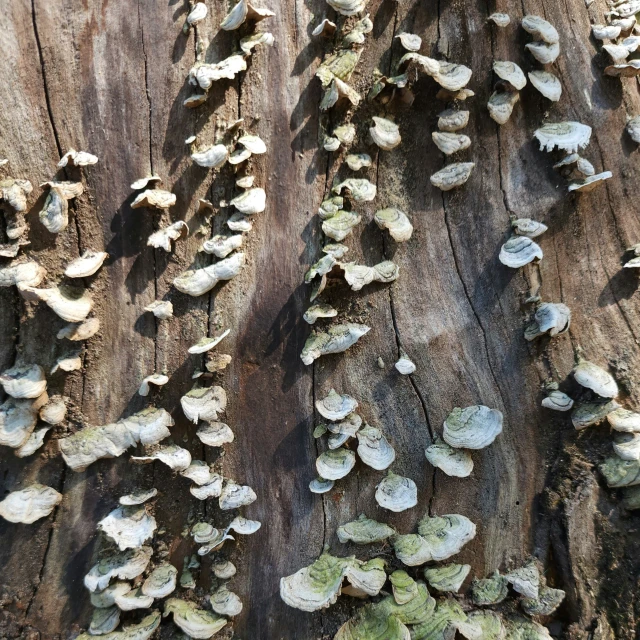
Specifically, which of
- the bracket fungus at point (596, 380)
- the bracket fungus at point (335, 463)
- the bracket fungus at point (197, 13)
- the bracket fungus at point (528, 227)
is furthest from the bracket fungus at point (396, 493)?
the bracket fungus at point (197, 13)

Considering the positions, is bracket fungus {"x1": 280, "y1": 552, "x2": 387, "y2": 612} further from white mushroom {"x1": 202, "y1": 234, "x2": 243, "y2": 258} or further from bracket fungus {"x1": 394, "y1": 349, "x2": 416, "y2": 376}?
white mushroom {"x1": 202, "y1": 234, "x2": 243, "y2": 258}

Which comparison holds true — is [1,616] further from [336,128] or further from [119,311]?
[336,128]

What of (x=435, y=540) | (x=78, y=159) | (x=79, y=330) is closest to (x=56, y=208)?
(x=78, y=159)

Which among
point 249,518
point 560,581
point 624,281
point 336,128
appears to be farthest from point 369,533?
point 336,128

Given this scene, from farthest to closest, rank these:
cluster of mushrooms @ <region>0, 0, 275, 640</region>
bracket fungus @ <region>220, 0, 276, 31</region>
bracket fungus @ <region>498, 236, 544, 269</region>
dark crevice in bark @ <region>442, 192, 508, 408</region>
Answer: dark crevice in bark @ <region>442, 192, 508, 408</region> → bracket fungus @ <region>498, 236, 544, 269</region> → cluster of mushrooms @ <region>0, 0, 275, 640</region> → bracket fungus @ <region>220, 0, 276, 31</region>

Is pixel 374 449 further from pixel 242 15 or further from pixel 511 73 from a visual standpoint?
pixel 242 15

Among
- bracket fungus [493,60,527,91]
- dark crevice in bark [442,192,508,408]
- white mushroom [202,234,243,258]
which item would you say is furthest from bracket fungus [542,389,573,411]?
white mushroom [202,234,243,258]
